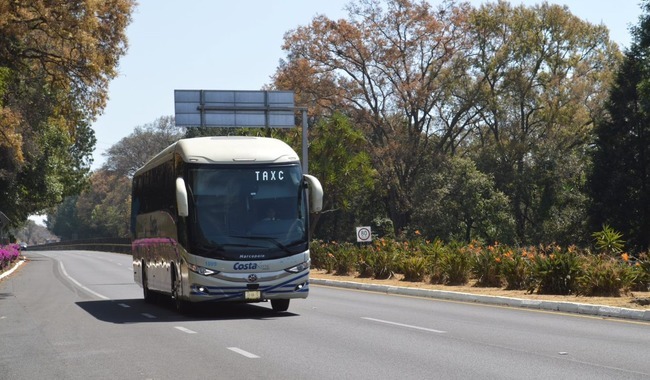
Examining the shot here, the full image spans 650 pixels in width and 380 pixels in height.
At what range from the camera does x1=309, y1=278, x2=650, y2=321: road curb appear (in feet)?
58.9

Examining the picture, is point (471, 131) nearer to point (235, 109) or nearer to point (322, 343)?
point (235, 109)

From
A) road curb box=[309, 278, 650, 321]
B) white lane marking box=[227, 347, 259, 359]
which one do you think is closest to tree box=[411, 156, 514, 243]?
road curb box=[309, 278, 650, 321]

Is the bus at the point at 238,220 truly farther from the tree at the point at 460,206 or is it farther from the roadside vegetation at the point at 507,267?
the tree at the point at 460,206

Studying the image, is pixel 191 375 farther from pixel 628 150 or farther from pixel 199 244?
pixel 628 150

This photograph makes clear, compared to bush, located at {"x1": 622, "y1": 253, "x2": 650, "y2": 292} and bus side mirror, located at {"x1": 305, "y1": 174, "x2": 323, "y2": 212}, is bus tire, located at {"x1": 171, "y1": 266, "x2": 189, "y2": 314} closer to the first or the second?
bus side mirror, located at {"x1": 305, "y1": 174, "x2": 323, "y2": 212}

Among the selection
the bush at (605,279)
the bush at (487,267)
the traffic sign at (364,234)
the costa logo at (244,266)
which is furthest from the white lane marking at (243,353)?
the traffic sign at (364,234)

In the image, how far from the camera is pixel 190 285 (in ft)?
60.7

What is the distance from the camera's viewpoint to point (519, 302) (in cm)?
2139

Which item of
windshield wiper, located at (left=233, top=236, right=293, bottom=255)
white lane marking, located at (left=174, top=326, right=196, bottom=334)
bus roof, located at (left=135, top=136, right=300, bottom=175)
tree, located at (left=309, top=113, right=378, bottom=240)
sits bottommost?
white lane marking, located at (left=174, top=326, right=196, bottom=334)

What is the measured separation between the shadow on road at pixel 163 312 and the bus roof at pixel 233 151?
3081mm

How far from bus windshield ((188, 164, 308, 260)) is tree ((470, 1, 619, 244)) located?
47.0 m

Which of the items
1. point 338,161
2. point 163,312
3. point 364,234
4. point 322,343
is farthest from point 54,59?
point 338,161

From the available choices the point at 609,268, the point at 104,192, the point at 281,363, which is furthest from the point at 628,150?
the point at 104,192

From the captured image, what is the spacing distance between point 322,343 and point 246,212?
544 cm
